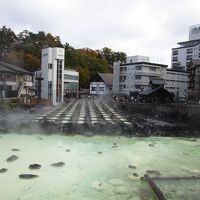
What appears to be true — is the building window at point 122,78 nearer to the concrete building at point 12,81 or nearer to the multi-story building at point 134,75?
the multi-story building at point 134,75

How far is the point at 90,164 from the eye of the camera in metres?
12.7

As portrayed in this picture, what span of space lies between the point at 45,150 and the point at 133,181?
19.8ft

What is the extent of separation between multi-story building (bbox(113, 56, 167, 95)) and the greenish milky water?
3415 cm

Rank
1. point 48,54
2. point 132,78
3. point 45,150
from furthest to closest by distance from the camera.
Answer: point 132,78 → point 48,54 → point 45,150

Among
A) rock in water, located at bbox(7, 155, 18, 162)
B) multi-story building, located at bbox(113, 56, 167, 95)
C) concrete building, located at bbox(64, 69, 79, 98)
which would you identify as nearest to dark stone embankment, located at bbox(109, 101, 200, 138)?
rock in water, located at bbox(7, 155, 18, 162)

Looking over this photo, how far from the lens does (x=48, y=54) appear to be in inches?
1490

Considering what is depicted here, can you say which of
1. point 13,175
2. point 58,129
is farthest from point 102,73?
point 13,175

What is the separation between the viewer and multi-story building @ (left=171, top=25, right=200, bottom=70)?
6772 cm

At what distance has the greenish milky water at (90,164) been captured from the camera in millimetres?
9492

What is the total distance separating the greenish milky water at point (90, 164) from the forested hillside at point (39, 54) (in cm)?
3219

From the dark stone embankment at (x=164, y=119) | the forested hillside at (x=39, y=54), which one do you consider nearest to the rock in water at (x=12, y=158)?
the dark stone embankment at (x=164, y=119)

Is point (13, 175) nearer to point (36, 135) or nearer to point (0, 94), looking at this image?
point (36, 135)

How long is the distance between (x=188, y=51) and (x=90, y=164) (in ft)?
207

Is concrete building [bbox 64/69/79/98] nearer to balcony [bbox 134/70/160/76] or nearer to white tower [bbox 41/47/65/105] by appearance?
balcony [bbox 134/70/160/76]
